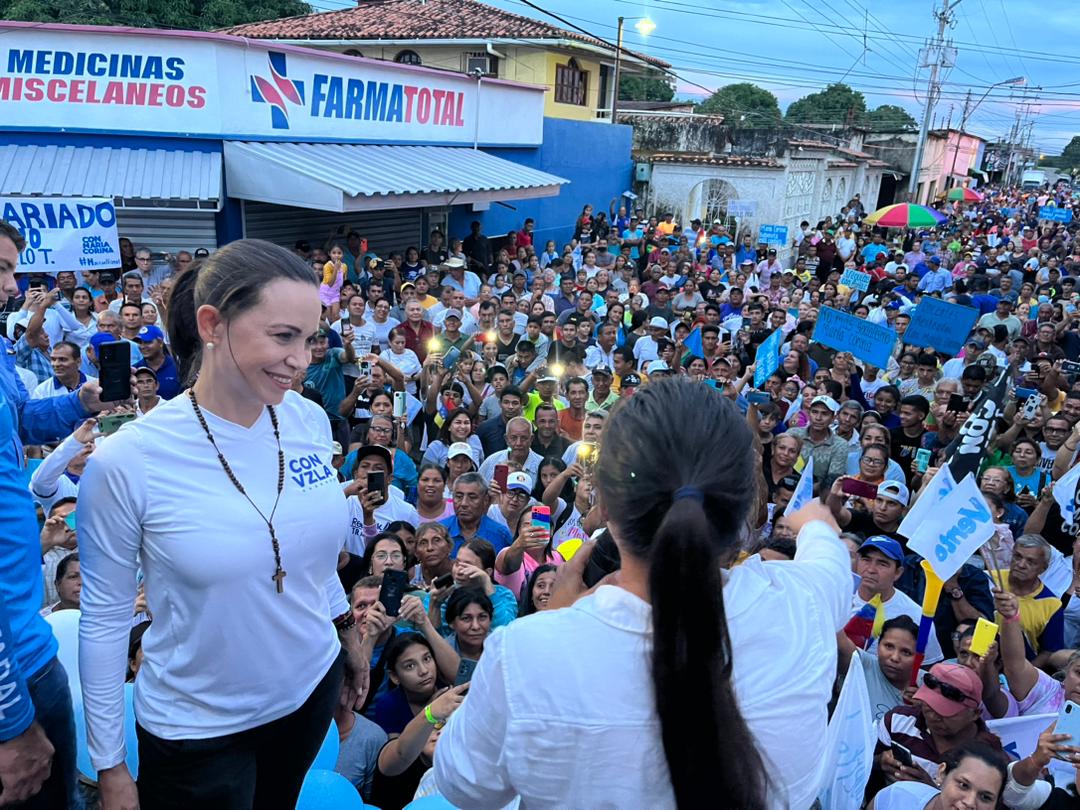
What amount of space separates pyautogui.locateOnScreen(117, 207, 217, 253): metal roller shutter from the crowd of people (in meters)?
4.03

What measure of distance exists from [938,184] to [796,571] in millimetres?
54455

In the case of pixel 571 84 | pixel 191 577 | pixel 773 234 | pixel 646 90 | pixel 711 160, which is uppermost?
pixel 646 90

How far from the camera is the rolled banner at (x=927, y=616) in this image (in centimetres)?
363

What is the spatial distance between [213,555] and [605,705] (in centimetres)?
83

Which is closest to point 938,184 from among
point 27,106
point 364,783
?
point 27,106

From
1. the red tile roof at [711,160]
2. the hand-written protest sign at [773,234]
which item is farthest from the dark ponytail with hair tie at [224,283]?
the red tile roof at [711,160]

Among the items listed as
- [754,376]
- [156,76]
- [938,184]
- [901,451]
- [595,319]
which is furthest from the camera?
[938,184]

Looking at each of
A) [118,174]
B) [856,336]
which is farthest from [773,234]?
[118,174]

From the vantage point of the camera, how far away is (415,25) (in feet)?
74.4

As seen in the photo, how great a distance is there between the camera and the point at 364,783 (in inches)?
119

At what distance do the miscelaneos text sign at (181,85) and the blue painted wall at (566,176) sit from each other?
4159 millimetres

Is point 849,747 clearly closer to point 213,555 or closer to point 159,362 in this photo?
point 213,555

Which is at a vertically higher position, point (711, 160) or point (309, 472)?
point (711, 160)

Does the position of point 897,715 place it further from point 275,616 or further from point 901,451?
point 901,451
